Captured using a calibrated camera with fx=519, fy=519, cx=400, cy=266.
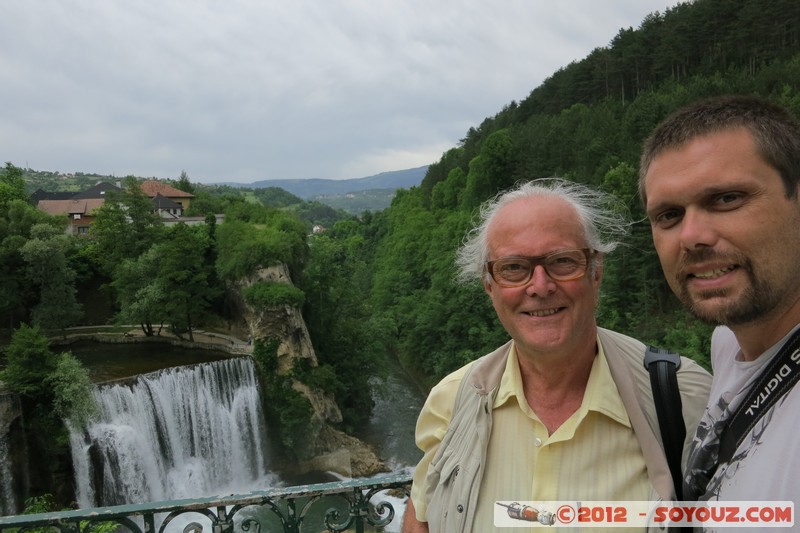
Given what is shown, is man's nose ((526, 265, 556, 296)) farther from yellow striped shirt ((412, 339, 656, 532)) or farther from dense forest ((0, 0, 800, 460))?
dense forest ((0, 0, 800, 460))

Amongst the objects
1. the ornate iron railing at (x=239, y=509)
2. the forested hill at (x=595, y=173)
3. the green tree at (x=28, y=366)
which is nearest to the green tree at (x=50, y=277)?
the green tree at (x=28, y=366)

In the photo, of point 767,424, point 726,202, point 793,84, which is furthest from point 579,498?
point 793,84

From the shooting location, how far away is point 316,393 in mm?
20625

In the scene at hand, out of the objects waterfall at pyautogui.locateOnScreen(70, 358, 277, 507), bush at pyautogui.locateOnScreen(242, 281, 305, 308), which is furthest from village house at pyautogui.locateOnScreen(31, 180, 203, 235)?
waterfall at pyautogui.locateOnScreen(70, 358, 277, 507)

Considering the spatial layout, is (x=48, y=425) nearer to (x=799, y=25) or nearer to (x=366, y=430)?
(x=366, y=430)

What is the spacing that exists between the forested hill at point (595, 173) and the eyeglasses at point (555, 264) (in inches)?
431

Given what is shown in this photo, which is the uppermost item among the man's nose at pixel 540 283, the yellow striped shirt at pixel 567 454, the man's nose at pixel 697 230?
the man's nose at pixel 697 230

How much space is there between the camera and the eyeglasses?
177 cm

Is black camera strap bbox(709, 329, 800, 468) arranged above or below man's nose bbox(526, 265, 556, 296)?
below

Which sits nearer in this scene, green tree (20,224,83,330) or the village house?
green tree (20,224,83,330)

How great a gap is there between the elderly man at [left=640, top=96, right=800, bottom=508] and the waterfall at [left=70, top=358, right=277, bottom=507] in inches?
697

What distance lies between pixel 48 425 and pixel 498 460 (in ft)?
57.5

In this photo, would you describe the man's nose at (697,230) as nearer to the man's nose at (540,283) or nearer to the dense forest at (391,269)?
the man's nose at (540,283)

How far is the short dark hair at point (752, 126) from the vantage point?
123cm
